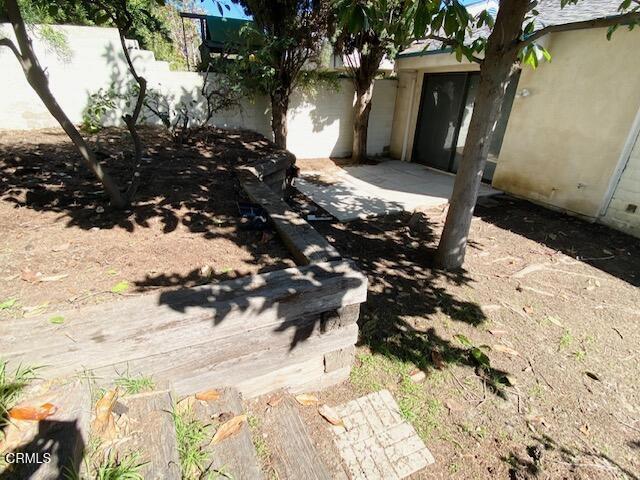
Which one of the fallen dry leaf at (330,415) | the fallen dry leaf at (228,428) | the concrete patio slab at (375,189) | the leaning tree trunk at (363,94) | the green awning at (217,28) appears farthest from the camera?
the green awning at (217,28)

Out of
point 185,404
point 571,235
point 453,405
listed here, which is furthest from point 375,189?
point 185,404

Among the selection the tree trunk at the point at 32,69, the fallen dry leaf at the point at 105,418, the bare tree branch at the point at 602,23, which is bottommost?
the fallen dry leaf at the point at 105,418

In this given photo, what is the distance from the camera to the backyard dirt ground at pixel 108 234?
2184 millimetres

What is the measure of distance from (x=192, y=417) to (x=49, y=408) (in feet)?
2.34

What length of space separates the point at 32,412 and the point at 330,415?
1.74 meters

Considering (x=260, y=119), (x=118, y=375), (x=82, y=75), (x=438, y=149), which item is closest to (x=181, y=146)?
(x=82, y=75)

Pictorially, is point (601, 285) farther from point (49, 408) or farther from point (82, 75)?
point (82, 75)

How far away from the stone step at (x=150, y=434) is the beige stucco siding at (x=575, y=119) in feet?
23.7

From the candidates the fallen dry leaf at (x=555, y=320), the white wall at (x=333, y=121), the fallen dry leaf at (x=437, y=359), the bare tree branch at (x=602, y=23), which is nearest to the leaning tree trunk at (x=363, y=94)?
the white wall at (x=333, y=121)

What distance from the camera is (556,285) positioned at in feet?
13.6

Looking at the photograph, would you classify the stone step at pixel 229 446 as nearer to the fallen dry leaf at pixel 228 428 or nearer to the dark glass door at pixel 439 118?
the fallen dry leaf at pixel 228 428

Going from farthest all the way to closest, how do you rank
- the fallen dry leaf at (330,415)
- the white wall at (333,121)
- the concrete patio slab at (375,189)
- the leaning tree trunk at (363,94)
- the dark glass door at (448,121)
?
1. the white wall at (333,121)
2. the leaning tree trunk at (363,94)
3. the dark glass door at (448,121)
4. the concrete patio slab at (375,189)
5. the fallen dry leaf at (330,415)
